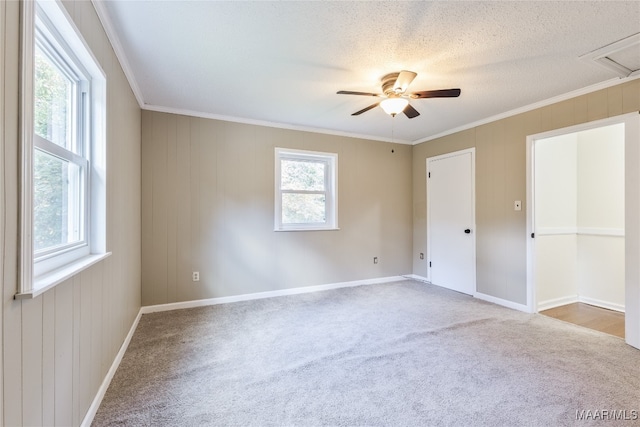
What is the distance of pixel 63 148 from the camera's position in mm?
1508

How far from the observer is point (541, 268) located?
11.8ft

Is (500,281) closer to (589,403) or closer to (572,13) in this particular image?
(589,403)

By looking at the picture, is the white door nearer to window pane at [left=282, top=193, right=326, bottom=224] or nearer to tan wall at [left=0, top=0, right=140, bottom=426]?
window pane at [left=282, top=193, right=326, bottom=224]

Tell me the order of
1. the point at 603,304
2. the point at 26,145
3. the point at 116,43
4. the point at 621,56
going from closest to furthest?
1. the point at 26,145
2. the point at 116,43
3. the point at 621,56
4. the point at 603,304

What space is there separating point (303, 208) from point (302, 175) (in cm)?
49

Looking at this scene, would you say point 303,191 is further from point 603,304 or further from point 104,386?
point 603,304

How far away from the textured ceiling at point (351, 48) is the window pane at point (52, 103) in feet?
1.96

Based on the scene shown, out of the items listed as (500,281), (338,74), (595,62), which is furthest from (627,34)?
(500,281)

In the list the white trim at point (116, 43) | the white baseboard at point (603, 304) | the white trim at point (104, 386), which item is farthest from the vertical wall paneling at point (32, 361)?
the white baseboard at point (603, 304)

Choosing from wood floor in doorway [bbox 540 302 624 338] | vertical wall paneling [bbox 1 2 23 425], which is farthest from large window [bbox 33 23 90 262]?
wood floor in doorway [bbox 540 302 624 338]

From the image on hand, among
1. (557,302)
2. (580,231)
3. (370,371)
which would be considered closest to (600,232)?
(580,231)

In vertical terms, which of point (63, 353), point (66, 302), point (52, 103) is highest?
point (52, 103)

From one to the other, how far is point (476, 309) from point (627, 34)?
2831mm

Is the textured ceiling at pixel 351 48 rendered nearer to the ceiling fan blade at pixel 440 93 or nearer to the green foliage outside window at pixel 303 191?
the ceiling fan blade at pixel 440 93
